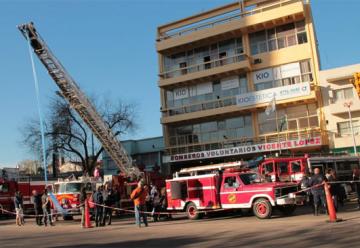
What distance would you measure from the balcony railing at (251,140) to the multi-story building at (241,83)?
0.26ft

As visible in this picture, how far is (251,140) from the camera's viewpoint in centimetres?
4100

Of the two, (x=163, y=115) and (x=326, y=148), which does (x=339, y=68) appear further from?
(x=163, y=115)

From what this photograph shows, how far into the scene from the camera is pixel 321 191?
17.2m

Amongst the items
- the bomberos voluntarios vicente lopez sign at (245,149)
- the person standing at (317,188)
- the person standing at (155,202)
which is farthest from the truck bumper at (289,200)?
the bomberos voluntarios vicente lopez sign at (245,149)

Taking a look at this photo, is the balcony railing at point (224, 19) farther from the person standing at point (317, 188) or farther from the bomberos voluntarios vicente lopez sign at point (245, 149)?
the person standing at point (317, 188)

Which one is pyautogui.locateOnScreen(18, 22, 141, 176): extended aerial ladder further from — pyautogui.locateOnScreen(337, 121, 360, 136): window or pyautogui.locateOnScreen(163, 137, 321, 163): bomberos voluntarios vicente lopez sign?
pyautogui.locateOnScreen(337, 121, 360, 136): window

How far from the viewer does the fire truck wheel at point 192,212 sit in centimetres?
2100

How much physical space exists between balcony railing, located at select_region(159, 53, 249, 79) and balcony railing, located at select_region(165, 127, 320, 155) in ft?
22.4

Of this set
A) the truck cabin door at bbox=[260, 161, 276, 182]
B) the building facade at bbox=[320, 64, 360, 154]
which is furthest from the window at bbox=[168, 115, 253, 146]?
the truck cabin door at bbox=[260, 161, 276, 182]

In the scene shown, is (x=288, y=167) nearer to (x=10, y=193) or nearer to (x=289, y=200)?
(x=289, y=200)

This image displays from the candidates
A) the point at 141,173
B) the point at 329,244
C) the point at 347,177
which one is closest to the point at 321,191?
the point at 329,244

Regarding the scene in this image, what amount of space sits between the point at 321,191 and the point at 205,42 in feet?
93.2

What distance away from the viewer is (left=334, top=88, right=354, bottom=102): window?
121 ft

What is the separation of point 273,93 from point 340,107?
5.32 metres
